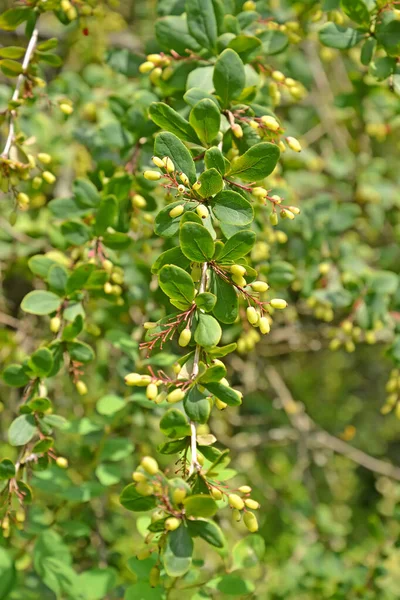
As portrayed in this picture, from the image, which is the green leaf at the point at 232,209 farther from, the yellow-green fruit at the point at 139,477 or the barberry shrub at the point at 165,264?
the yellow-green fruit at the point at 139,477

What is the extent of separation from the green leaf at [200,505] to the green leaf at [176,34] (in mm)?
1034

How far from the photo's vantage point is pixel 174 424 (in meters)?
0.99

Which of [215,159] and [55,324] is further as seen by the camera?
[55,324]

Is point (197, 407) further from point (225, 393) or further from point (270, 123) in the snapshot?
point (270, 123)

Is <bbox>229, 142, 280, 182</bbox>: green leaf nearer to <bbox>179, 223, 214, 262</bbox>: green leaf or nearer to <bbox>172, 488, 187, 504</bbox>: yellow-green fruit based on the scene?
<bbox>179, 223, 214, 262</bbox>: green leaf

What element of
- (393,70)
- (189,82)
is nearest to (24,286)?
(189,82)

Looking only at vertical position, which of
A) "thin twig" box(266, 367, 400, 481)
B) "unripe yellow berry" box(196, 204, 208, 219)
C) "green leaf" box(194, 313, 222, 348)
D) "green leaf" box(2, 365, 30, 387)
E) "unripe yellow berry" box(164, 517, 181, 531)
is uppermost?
"unripe yellow berry" box(196, 204, 208, 219)

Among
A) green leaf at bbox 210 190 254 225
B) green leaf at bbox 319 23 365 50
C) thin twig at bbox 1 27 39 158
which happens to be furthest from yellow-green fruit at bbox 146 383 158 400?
green leaf at bbox 319 23 365 50

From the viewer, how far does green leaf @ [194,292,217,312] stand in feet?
3.27

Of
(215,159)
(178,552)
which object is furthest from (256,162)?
(178,552)

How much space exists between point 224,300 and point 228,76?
49cm

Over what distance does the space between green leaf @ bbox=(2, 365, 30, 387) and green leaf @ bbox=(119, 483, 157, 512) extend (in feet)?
1.54

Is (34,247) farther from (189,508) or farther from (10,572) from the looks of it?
(189,508)

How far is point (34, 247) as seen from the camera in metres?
2.16
